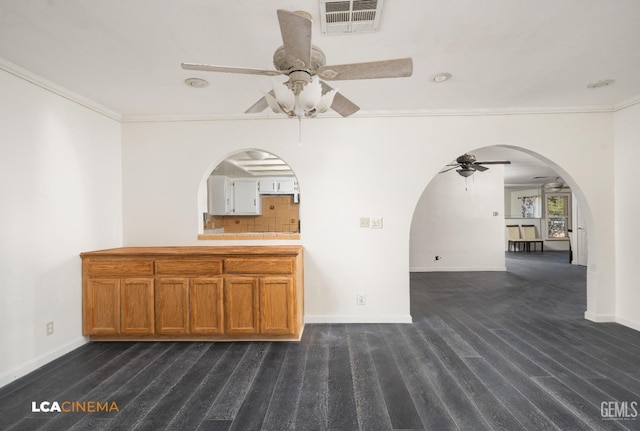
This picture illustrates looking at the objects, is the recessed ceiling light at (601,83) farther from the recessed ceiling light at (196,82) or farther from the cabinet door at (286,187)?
the cabinet door at (286,187)

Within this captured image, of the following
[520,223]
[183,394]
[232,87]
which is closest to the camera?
[183,394]

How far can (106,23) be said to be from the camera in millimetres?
1859

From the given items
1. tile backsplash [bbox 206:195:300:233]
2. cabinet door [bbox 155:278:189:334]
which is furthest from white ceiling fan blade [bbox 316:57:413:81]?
tile backsplash [bbox 206:195:300:233]

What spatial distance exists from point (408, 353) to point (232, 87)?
3031 mm

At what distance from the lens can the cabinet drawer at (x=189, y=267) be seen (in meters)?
2.93

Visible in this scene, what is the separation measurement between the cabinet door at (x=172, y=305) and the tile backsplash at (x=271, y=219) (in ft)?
12.6

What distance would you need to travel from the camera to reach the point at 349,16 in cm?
178

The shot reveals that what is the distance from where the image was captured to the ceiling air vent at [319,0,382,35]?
5.50 ft

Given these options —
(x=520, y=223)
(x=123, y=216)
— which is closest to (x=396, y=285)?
(x=123, y=216)

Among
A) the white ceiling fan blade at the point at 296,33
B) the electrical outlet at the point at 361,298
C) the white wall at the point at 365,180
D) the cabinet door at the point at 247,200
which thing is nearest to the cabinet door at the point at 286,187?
the cabinet door at the point at 247,200

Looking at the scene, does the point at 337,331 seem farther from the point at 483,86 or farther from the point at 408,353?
the point at 483,86

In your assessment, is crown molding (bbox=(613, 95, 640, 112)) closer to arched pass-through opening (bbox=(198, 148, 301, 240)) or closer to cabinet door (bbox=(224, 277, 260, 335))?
cabinet door (bbox=(224, 277, 260, 335))
